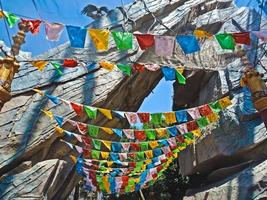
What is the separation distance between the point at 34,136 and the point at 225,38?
543cm

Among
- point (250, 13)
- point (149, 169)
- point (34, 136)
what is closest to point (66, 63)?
point (34, 136)

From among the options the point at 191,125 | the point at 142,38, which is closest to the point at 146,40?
the point at 142,38

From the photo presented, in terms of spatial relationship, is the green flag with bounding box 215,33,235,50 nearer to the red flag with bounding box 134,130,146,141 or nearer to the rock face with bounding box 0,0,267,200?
the red flag with bounding box 134,130,146,141

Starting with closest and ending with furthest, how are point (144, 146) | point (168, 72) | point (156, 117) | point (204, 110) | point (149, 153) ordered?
1. point (168, 72)
2. point (156, 117)
3. point (204, 110)
4. point (144, 146)
5. point (149, 153)

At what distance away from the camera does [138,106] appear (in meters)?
10.4

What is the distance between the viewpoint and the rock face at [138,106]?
757 cm

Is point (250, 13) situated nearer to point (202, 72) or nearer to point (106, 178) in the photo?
point (202, 72)

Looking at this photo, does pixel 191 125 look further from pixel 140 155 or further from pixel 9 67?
pixel 9 67

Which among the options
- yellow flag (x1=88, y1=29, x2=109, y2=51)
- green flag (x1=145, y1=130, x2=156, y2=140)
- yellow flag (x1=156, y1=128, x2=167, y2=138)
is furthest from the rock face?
yellow flag (x1=88, y1=29, x2=109, y2=51)

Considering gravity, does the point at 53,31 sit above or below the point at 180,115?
above

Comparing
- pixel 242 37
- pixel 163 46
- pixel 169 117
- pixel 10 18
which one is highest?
pixel 10 18

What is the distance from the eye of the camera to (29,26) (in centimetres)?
494

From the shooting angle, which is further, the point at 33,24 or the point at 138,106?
the point at 138,106

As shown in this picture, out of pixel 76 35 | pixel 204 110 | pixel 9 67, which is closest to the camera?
pixel 76 35
